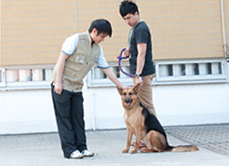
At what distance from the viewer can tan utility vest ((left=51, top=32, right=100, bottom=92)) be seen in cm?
450

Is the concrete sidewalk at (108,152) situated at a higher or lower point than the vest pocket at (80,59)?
lower

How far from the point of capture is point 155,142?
484 centimetres

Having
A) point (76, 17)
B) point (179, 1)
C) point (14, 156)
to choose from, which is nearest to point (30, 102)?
point (76, 17)

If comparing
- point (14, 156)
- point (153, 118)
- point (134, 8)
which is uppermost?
point (134, 8)

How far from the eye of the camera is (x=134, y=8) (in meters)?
5.04

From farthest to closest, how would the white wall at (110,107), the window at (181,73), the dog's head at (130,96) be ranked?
the window at (181,73) < the white wall at (110,107) < the dog's head at (130,96)

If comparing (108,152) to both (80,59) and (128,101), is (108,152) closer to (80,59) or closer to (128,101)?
(128,101)

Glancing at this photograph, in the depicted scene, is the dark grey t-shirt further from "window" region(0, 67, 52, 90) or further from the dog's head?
"window" region(0, 67, 52, 90)

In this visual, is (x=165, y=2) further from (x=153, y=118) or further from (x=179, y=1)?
(x=153, y=118)

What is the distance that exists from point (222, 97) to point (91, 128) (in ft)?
8.75

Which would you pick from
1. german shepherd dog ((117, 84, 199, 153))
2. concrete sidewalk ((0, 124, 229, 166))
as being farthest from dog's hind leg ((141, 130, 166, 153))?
concrete sidewalk ((0, 124, 229, 166))

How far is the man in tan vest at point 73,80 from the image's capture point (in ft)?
14.7

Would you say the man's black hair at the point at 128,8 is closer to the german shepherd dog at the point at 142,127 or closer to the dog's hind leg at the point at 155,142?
the german shepherd dog at the point at 142,127

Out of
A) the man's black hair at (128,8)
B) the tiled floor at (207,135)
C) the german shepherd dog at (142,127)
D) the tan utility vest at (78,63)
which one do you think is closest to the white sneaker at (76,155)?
the german shepherd dog at (142,127)
